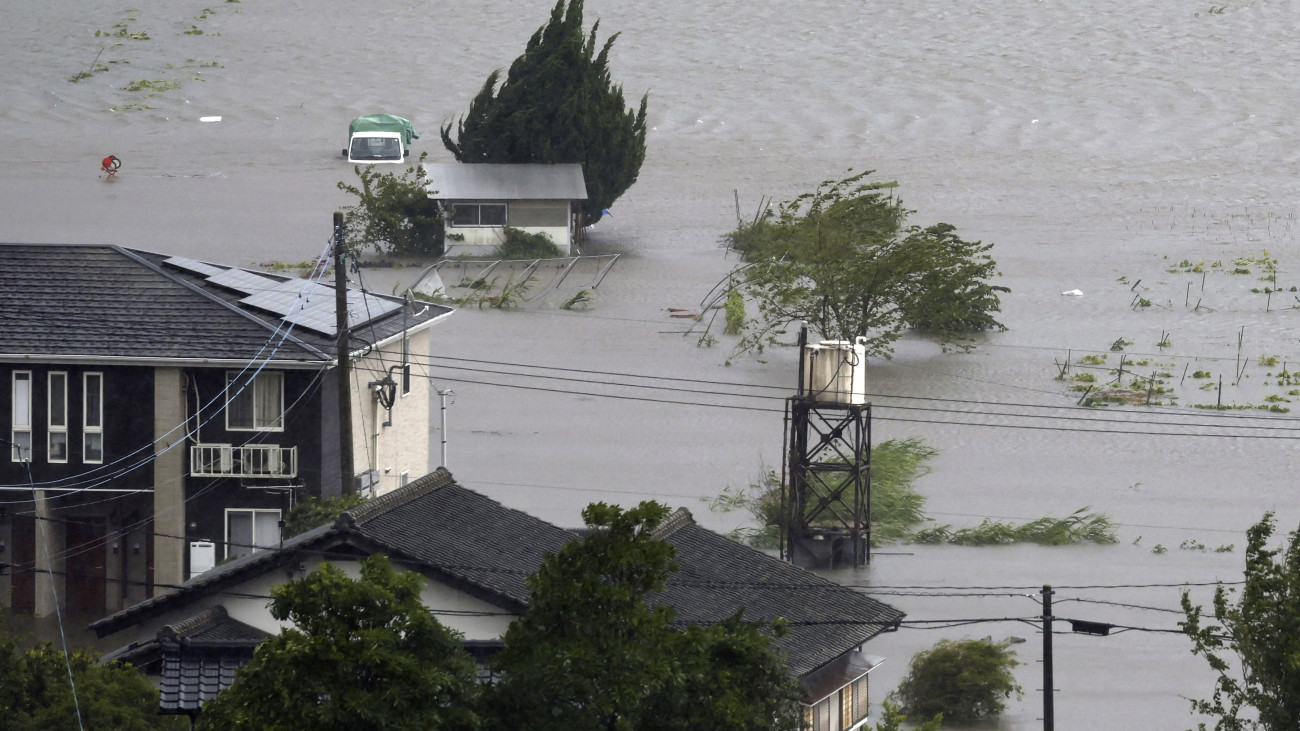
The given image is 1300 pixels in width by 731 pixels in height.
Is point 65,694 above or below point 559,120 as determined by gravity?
below

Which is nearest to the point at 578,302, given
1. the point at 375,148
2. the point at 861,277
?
the point at 861,277

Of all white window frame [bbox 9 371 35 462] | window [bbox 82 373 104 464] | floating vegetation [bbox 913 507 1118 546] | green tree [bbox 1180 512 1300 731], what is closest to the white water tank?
floating vegetation [bbox 913 507 1118 546]

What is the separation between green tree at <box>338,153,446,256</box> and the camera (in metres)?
46.2

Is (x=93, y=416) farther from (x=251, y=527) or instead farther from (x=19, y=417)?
(x=251, y=527)

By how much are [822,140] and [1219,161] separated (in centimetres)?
1429

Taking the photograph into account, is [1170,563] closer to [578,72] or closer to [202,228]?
[578,72]

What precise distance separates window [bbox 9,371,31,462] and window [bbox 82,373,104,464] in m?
0.68

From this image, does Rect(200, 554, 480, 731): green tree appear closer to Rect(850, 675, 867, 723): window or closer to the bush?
Rect(850, 675, 867, 723): window

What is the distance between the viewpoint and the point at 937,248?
39.0 meters

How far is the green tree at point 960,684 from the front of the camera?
63.8ft

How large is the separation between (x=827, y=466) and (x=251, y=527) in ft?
27.3

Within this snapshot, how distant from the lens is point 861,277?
38500 millimetres

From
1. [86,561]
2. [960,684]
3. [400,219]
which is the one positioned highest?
[400,219]

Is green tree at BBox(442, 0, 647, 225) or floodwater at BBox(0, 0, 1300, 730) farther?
green tree at BBox(442, 0, 647, 225)
